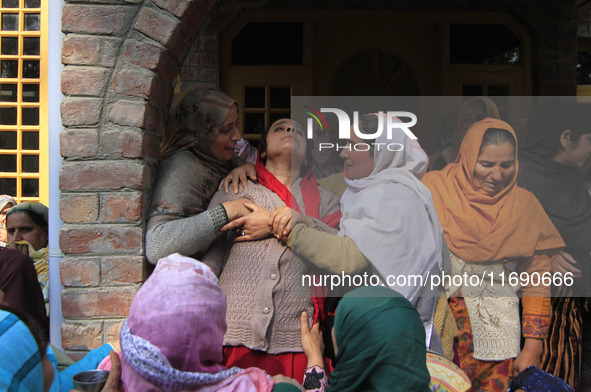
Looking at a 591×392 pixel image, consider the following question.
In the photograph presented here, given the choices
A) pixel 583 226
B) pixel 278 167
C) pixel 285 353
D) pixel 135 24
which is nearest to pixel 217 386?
pixel 285 353

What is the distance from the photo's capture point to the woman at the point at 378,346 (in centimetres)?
141

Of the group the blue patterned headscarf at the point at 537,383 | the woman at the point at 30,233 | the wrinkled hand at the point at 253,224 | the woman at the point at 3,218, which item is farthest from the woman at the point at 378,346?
the woman at the point at 3,218

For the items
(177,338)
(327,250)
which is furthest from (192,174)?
(177,338)

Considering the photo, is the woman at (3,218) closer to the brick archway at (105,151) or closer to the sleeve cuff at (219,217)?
the brick archway at (105,151)

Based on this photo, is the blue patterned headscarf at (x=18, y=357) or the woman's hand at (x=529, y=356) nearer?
the blue patterned headscarf at (x=18, y=357)

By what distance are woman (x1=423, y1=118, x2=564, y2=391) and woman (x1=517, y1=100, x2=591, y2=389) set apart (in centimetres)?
7

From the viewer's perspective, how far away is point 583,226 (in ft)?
7.56

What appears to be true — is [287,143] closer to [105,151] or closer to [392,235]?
[392,235]

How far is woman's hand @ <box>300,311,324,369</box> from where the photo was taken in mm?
1873

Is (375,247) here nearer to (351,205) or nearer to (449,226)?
(351,205)

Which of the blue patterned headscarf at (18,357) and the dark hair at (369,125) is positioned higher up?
the dark hair at (369,125)

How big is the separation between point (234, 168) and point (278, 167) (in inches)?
12.0

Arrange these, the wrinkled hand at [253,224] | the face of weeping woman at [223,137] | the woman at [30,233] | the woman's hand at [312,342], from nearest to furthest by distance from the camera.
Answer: the woman's hand at [312,342] → the wrinkled hand at [253,224] → the face of weeping woman at [223,137] → the woman at [30,233]

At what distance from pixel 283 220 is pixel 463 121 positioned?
1033 mm
